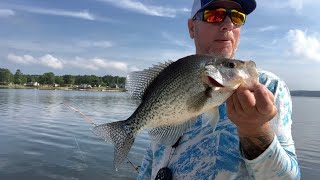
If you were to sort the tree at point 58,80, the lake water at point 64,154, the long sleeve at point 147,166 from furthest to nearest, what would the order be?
the tree at point 58,80, the lake water at point 64,154, the long sleeve at point 147,166

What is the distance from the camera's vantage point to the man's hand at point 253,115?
2.43 meters

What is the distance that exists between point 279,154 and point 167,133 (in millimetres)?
909

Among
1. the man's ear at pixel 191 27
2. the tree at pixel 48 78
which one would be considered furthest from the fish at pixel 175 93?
the tree at pixel 48 78

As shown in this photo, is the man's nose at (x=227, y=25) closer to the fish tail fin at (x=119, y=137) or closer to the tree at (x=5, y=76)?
the fish tail fin at (x=119, y=137)

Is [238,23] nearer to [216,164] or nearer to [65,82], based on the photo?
[216,164]

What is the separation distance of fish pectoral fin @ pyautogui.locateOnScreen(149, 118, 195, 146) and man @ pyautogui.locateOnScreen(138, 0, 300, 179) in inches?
8.8

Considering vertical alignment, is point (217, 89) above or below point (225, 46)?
below

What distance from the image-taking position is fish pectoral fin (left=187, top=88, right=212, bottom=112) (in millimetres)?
2621

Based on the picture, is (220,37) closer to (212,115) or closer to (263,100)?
(212,115)

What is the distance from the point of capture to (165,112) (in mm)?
2863

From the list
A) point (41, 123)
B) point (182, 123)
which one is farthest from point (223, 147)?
point (41, 123)

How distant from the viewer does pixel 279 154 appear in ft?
8.89

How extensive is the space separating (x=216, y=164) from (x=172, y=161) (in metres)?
0.50

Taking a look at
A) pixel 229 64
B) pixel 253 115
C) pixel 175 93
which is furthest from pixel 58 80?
pixel 253 115
